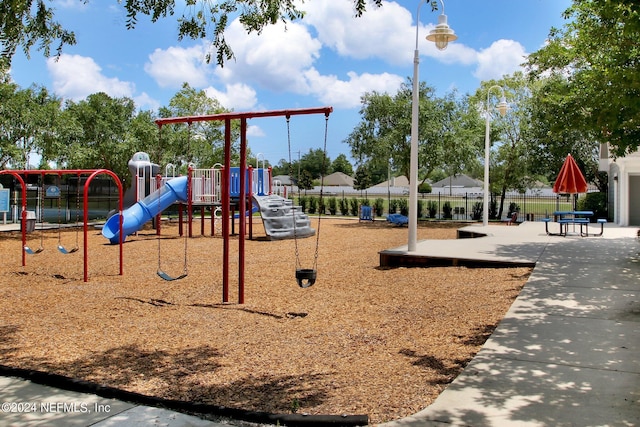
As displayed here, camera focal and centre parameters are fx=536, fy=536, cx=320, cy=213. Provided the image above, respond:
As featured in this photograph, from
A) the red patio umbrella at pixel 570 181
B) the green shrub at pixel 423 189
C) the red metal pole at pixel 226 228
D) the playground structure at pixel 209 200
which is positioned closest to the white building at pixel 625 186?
the red patio umbrella at pixel 570 181

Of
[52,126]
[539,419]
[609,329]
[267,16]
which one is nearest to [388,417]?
[539,419]

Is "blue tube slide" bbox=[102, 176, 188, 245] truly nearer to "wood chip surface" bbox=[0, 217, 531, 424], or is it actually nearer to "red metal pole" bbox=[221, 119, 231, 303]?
"wood chip surface" bbox=[0, 217, 531, 424]

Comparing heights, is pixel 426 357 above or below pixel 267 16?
below

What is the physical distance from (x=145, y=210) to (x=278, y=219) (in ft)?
13.8

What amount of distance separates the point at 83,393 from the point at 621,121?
9627mm

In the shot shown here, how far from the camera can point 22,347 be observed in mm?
5457

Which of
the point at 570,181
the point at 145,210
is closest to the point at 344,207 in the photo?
the point at 145,210

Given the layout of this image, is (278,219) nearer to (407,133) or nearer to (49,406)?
(407,133)

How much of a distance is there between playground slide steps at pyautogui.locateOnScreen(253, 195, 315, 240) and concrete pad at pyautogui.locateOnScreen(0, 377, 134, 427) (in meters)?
12.8

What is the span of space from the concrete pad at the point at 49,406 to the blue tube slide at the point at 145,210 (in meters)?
11.4

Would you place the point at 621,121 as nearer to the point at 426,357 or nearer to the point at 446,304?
the point at 446,304

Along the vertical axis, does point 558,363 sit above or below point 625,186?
below

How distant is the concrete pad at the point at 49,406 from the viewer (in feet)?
11.8

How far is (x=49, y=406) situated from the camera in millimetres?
3867
